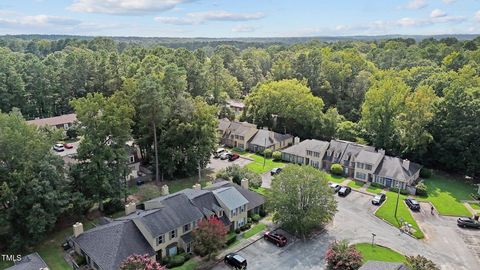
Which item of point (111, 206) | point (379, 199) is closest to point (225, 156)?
point (111, 206)

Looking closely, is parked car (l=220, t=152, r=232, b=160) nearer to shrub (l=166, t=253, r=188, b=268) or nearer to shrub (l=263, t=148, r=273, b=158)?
shrub (l=263, t=148, r=273, b=158)

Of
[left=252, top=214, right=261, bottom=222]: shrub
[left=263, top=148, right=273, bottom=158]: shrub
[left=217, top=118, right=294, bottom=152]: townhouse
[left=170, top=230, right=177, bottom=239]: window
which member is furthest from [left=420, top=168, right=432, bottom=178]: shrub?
[left=170, top=230, right=177, bottom=239]: window

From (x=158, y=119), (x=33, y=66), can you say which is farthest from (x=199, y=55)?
(x=158, y=119)

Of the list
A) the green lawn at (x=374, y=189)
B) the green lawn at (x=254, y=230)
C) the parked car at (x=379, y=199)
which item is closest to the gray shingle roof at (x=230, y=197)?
the green lawn at (x=254, y=230)

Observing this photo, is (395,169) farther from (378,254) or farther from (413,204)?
(378,254)

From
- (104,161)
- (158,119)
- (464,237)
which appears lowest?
(464,237)

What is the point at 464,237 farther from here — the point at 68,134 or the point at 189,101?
the point at 68,134
